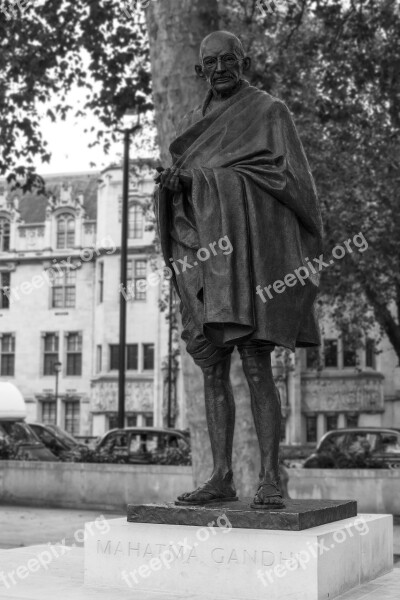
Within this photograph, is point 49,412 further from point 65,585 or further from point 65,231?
point 65,585

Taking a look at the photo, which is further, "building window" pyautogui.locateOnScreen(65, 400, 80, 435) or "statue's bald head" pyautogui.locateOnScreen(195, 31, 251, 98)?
"building window" pyautogui.locateOnScreen(65, 400, 80, 435)

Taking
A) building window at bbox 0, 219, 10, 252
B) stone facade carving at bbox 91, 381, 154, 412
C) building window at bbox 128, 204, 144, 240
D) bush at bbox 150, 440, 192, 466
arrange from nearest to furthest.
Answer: bush at bbox 150, 440, 192, 466 → stone facade carving at bbox 91, 381, 154, 412 → building window at bbox 128, 204, 144, 240 → building window at bbox 0, 219, 10, 252

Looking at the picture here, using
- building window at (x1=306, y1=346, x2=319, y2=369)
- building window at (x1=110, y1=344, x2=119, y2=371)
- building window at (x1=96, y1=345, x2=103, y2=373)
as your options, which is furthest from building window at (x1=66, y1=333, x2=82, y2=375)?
building window at (x1=306, y1=346, x2=319, y2=369)

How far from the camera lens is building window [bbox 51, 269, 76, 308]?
179 ft

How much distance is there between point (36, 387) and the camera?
54.0 meters

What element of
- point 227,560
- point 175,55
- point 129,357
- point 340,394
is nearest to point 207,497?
point 227,560

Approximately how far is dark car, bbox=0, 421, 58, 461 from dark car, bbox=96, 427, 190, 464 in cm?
128

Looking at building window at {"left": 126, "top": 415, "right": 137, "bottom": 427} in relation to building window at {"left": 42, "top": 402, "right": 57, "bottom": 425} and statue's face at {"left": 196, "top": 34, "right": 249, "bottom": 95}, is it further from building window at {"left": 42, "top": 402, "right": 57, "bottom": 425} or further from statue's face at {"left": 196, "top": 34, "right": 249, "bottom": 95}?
statue's face at {"left": 196, "top": 34, "right": 249, "bottom": 95}

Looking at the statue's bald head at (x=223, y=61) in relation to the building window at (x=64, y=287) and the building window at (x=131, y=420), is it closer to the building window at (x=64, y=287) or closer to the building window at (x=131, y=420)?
the building window at (x=131, y=420)

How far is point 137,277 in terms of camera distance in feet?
170

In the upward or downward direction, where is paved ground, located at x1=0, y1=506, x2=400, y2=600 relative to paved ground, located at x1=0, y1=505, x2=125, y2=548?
upward

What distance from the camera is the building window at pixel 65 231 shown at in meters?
55.2

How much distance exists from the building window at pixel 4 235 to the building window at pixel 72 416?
10.6 meters

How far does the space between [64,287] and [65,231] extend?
3311 mm
